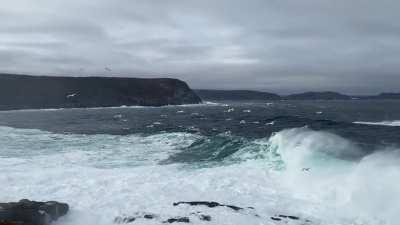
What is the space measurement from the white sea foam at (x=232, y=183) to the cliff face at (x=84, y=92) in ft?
339

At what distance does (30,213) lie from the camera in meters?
12.6

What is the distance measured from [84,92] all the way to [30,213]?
4887 inches

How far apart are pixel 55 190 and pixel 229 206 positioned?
263 inches

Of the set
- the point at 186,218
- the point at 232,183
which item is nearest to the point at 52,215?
the point at 186,218

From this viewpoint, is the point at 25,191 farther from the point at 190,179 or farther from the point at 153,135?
the point at 153,135

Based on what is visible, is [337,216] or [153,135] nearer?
[337,216]

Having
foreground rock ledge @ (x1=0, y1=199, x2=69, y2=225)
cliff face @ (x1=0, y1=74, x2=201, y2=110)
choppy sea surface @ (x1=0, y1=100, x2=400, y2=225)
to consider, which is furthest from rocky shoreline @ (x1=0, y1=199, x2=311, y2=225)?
cliff face @ (x1=0, y1=74, x2=201, y2=110)

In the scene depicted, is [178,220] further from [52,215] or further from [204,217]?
[52,215]

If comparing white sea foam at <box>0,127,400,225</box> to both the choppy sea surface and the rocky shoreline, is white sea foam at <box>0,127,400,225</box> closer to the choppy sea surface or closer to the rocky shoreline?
the choppy sea surface

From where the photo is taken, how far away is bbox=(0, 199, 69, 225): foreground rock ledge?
40.6 feet

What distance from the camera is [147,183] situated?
57.2 feet

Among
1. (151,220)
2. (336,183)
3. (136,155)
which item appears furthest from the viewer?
(136,155)

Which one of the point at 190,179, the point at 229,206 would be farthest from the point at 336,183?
the point at 190,179

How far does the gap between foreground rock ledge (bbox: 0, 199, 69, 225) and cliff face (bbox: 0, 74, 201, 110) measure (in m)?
113
